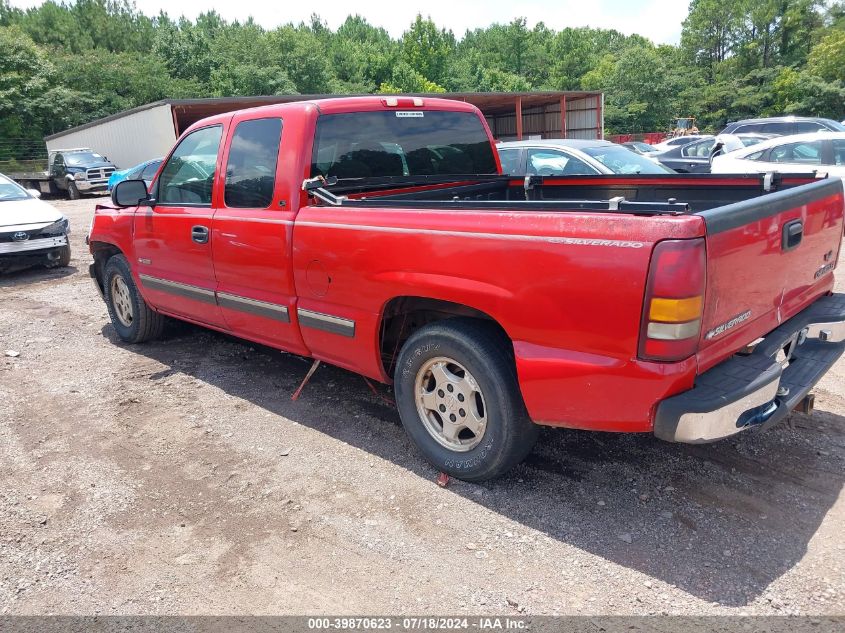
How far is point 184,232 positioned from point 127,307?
1754 millimetres

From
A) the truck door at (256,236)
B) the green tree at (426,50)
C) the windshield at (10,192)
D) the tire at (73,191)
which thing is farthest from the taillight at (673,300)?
the green tree at (426,50)

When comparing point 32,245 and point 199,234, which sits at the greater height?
point 199,234

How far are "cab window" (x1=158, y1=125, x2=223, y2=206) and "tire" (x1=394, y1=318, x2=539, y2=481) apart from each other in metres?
2.17

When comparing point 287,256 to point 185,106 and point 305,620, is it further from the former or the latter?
point 185,106

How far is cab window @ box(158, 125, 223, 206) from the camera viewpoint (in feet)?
15.4

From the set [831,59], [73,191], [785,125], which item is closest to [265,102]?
[73,191]

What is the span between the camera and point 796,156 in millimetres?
10133

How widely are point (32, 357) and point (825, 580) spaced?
6381mm

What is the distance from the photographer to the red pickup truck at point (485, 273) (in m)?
2.65

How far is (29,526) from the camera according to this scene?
3371mm

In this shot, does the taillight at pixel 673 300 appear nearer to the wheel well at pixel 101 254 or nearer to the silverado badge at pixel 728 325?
the silverado badge at pixel 728 325

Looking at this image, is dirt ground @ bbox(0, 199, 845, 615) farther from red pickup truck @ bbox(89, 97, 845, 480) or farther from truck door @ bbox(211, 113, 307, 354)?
truck door @ bbox(211, 113, 307, 354)

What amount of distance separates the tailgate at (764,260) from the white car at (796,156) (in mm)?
6893

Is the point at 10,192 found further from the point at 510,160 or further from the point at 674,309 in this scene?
the point at 674,309
